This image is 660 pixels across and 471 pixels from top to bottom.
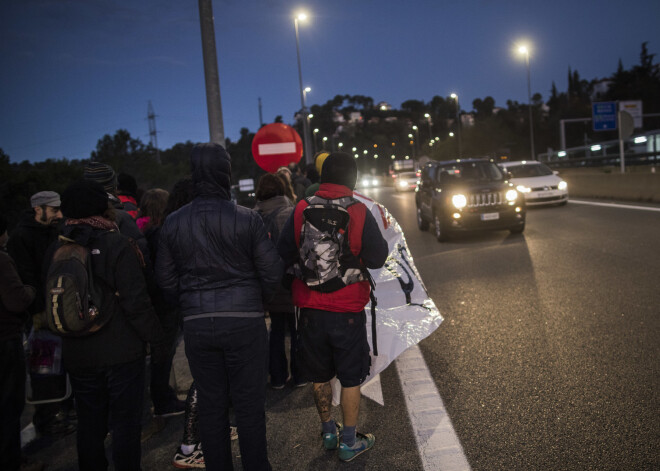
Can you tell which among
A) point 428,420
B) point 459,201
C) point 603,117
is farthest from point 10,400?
point 603,117

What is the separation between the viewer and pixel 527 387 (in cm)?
399

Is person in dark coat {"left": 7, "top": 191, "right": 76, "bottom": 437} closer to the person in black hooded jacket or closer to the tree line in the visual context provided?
the person in black hooded jacket

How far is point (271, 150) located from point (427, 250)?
4.29 m

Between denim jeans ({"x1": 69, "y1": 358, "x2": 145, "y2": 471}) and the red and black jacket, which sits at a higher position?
the red and black jacket

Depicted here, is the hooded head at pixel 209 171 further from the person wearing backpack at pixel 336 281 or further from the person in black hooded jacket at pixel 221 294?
the person wearing backpack at pixel 336 281

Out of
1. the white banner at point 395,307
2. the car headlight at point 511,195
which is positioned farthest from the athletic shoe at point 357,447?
the car headlight at point 511,195

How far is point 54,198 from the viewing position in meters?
4.19

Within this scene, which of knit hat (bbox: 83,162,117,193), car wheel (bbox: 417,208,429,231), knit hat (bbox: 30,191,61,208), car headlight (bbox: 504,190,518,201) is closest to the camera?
knit hat (bbox: 83,162,117,193)

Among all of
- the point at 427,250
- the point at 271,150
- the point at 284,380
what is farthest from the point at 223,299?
the point at 427,250

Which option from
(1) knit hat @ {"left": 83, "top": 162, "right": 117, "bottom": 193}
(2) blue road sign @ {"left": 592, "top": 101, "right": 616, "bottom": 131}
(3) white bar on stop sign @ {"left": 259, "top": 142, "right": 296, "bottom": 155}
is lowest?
(1) knit hat @ {"left": 83, "top": 162, "right": 117, "bottom": 193}

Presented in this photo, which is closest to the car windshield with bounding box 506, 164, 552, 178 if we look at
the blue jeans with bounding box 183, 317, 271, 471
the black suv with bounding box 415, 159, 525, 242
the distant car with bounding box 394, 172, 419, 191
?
the black suv with bounding box 415, 159, 525, 242

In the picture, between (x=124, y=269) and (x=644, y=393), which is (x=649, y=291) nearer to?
(x=644, y=393)

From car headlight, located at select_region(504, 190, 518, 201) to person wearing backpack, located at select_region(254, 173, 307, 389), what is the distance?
800 cm

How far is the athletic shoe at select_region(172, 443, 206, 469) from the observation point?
339 centimetres
